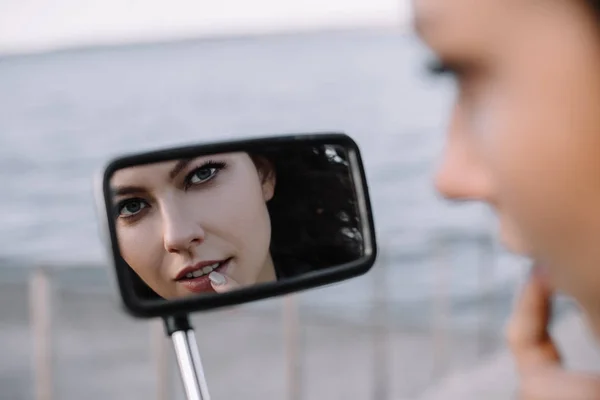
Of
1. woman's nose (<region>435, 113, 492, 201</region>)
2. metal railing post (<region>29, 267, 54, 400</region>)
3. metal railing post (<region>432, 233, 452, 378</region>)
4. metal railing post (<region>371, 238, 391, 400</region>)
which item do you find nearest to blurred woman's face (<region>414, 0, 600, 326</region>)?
woman's nose (<region>435, 113, 492, 201</region>)

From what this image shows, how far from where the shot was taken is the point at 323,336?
5.33m

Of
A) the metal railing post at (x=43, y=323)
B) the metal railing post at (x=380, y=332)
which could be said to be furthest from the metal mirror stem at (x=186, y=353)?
the metal railing post at (x=380, y=332)

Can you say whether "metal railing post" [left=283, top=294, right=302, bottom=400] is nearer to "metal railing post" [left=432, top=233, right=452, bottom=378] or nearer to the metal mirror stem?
"metal railing post" [left=432, top=233, right=452, bottom=378]

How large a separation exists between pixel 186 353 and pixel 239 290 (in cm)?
5

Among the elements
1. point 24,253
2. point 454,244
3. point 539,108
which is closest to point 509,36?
point 539,108

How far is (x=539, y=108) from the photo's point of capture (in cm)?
28

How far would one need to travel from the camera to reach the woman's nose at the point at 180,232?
0.53 meters

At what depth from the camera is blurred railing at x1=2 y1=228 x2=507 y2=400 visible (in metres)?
2.35

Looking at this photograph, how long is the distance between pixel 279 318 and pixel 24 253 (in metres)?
3.88

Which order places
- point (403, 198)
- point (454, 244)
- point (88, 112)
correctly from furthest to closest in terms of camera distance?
point (88, 112)
point (403, 198)
point (454, 244)

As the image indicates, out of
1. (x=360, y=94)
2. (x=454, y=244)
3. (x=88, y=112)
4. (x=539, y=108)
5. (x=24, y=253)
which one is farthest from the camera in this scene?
(x=88, y=112)

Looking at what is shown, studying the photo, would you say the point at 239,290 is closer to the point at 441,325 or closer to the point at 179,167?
the point at 179,167

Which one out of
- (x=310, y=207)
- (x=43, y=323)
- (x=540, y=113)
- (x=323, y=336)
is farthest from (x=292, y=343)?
(x=323, y=336)

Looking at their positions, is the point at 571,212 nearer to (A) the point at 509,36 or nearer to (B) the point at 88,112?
(A) the point at 509,36
